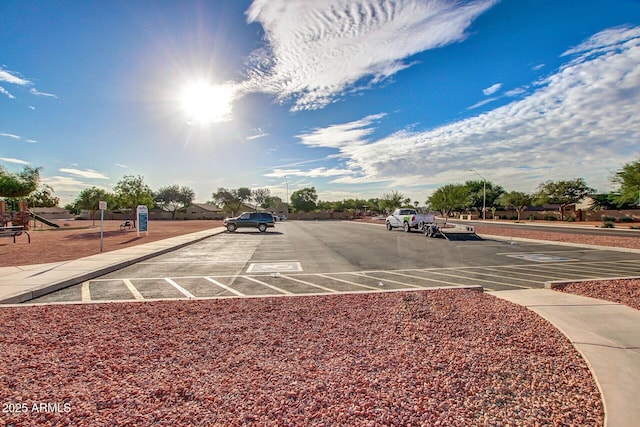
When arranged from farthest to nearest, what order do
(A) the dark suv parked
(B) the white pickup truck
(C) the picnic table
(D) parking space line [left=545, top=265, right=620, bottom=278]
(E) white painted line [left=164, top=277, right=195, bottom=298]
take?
(A) the dark suv parked
(B) the white pickup truck
(C) the picnic table
(D) parking space line [left=545, top=265, right=620, bottom=278]
(E) white painted line [left=164, top=277, right=195, bottom=298]

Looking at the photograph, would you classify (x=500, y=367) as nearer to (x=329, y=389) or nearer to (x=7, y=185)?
(x=329, y=389)

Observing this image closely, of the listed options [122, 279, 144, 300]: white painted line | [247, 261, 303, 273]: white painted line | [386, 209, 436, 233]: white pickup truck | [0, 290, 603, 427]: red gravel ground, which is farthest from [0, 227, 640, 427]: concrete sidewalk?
[386, 209, 436, 233]: white pickup truck

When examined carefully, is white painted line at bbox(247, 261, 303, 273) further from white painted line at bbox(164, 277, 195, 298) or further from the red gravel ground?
the red gravel ground

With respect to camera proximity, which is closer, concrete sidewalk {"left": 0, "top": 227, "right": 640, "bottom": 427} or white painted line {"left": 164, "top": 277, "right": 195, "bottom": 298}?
concrete sidewalk {"left": 0, "top": 227, "right": 640, "bottom": 427}

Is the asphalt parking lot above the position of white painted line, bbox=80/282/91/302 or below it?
above

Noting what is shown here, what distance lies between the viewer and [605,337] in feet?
13.9

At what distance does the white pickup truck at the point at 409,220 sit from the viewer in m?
22.8

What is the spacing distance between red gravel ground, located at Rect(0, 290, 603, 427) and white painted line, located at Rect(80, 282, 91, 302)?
3.95 feet

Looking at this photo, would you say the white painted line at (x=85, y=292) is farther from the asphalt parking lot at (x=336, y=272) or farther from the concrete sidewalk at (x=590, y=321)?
the concrete sidewalk at (x=590, y=321)

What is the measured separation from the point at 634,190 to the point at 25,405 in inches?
1595

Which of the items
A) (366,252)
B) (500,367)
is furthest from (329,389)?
(366,252)

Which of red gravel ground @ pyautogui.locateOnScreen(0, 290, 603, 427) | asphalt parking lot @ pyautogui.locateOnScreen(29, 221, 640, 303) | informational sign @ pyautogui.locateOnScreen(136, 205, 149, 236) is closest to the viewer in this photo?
red gravel ground @ pyautogui.locateOnScreen(0, 290, 603, 427)

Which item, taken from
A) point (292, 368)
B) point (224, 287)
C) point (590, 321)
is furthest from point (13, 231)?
point (590, 321)

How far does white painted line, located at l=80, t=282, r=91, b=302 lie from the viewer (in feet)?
21.4
